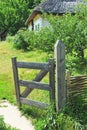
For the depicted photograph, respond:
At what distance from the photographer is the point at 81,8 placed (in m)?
14.0

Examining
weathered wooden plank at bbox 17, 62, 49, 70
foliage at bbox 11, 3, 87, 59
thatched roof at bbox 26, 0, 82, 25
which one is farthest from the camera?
thatched roof at bbox 26, 0, 82, 25

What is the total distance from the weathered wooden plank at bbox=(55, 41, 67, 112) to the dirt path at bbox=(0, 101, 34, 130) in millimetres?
1007

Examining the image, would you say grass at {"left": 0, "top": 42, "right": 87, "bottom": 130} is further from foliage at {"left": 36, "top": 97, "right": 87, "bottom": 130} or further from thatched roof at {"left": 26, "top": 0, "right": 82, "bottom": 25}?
thatched roof at {"left": 26, "top": 0, "right": 82, "bottom": 25}

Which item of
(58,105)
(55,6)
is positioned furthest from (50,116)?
(55,6)

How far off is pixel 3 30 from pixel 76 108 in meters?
33.3

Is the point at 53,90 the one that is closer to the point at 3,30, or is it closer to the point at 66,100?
the point at 66,100

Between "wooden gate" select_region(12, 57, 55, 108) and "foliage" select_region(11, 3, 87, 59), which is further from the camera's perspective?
"foliage" select_region(11, 3, 87, 59)

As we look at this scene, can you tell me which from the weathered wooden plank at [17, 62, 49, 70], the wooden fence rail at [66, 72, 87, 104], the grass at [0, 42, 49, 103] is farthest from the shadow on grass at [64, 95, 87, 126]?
the grass at [0, 42, 49, 103]

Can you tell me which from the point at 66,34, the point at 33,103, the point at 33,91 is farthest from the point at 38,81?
the point at 66,34

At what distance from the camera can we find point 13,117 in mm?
8852

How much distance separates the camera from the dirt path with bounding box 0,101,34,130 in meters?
8.30

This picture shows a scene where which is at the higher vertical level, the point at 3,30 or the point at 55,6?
the point at 55,6

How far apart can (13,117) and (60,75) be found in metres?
2.15

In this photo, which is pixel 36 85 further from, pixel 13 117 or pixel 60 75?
pixel 13 117
